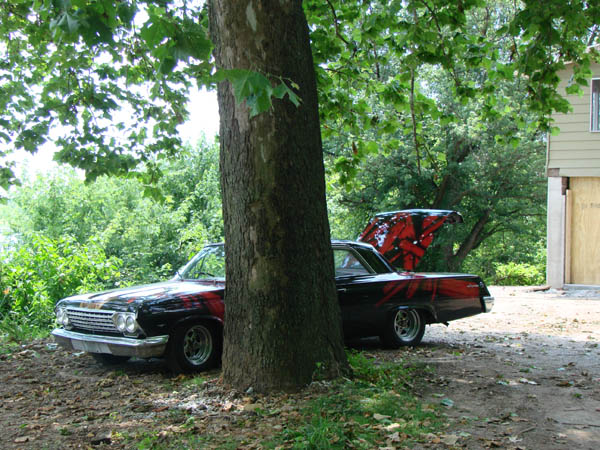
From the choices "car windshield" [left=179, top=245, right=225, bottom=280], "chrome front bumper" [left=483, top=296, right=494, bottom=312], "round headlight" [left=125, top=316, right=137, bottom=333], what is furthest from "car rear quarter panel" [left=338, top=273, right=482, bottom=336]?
"round headlight" [left=125, top=316, right=137, bottom=333]

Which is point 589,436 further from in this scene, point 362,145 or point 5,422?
point 362,145

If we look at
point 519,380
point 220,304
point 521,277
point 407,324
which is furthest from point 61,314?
point 521,277

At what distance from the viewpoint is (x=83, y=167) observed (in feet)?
36.0

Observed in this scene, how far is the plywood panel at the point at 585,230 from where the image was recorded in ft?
Result: 54.7

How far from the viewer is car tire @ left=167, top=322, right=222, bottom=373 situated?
22.7 feet

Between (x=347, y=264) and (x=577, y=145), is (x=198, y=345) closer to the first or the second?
(x=347, y=264)

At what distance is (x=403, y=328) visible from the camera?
8859 mm

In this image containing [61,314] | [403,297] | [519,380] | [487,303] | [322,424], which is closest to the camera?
[322,424]

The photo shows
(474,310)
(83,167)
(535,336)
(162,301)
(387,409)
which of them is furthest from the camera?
→ (83,167)

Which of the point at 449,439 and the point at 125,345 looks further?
the point at 125,345

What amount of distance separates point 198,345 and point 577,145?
44.5 ft

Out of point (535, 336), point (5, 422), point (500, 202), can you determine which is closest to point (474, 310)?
point (535, 336)

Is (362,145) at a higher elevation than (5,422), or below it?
higher

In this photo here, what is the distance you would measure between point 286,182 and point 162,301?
2168 mm
